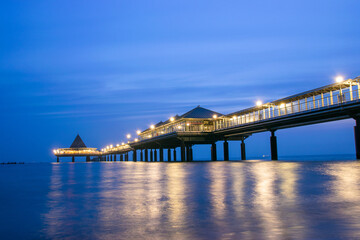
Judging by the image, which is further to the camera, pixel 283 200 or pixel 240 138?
pixel 240 138

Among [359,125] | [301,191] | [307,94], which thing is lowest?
[301,191]

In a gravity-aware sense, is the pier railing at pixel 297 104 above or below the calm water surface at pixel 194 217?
above

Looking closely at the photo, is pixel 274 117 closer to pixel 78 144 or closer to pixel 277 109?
pixel 277 109

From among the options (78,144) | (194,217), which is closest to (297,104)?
(194,217)

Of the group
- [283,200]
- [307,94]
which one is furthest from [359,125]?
[283,200]

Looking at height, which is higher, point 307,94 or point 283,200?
point 307,94

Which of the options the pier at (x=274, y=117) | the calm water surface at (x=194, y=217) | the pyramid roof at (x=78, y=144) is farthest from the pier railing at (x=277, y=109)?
the pyramid roof at (x=78, y=144)

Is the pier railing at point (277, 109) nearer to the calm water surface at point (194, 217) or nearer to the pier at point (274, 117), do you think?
the pier at point (274, 117)

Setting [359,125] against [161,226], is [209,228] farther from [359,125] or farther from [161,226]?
[359,125]

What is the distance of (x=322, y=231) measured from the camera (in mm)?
6066

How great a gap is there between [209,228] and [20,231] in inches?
160

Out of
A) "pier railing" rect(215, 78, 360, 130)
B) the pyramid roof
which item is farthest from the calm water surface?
the pyramid roof

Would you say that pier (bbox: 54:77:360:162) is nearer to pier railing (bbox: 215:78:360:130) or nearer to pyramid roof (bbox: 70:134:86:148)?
pier railing (bbox: 215:78:360:130)

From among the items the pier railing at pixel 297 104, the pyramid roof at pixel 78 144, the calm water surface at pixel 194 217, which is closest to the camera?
the calm water surface at pixel 194 217
